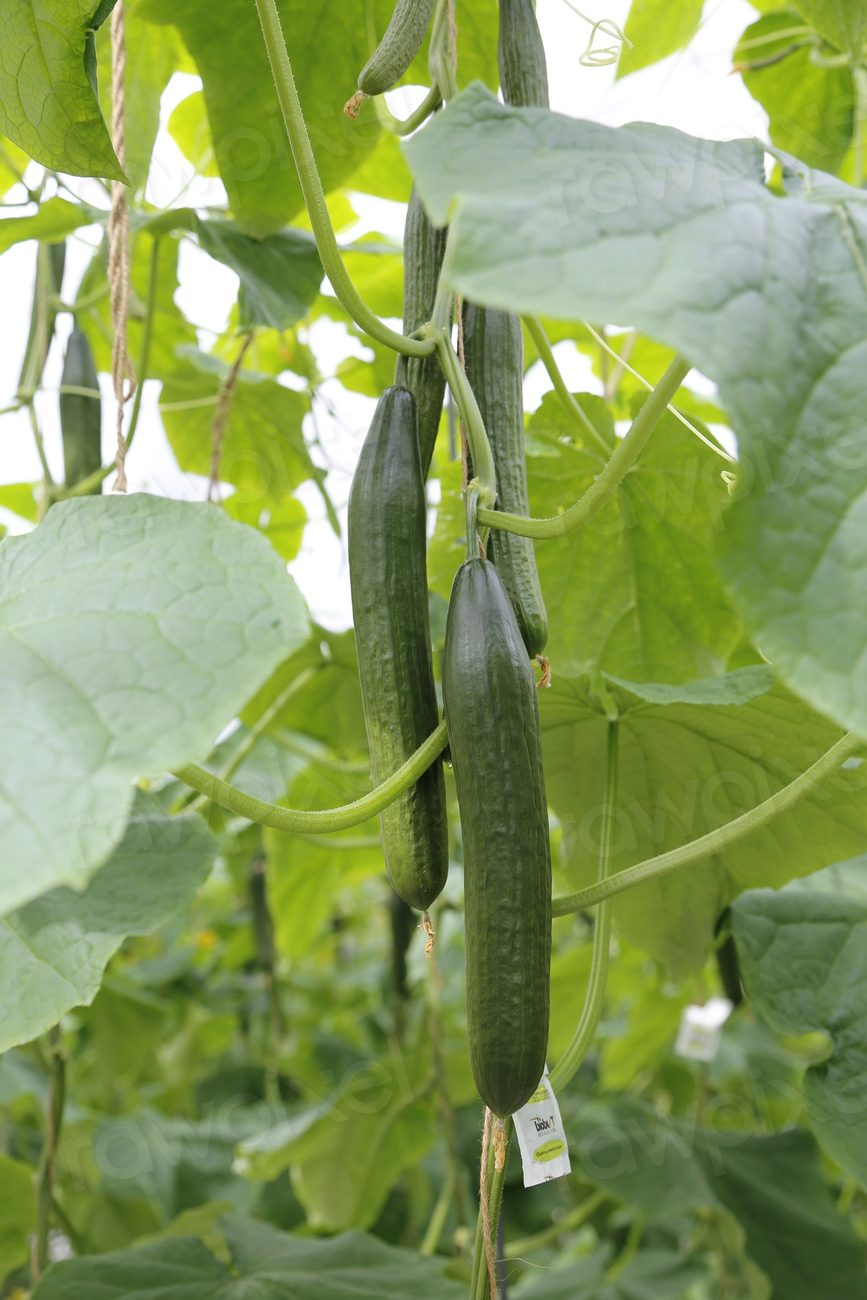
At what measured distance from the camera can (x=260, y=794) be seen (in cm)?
159

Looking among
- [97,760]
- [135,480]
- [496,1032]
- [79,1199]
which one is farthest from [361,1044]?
[97,760]

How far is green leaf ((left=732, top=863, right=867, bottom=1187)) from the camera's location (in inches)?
40.0

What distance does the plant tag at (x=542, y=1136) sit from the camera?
727 millimetres

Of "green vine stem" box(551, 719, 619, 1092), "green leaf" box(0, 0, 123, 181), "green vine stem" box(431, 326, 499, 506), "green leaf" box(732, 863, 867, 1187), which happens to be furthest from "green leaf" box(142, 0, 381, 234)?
"green leaf" box(732, 863, 867, 1187)

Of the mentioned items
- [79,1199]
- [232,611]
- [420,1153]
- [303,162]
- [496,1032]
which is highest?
[303,162]

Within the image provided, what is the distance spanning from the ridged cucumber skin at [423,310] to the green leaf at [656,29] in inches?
28.2

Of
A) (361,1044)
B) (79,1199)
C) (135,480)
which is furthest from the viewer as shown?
(361,1044)

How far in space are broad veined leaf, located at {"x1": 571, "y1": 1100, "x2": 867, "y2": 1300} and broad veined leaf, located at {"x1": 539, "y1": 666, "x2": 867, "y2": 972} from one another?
1.48 ft

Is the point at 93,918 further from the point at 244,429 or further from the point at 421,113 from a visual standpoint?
the point at 244,429

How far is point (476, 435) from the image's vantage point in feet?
2.31

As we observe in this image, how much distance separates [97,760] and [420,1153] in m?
1.38

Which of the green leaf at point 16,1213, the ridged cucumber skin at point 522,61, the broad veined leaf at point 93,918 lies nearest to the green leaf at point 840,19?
the ridged cucumber skin at point 522,61

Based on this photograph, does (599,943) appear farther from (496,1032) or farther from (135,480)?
(135,480)

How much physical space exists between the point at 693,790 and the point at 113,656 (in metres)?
0.62
